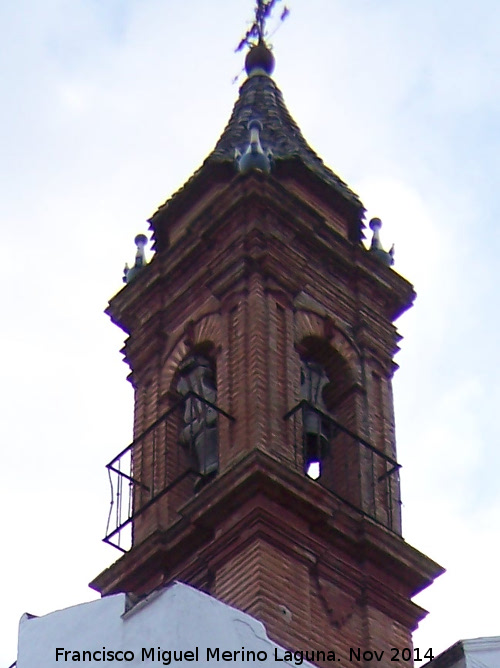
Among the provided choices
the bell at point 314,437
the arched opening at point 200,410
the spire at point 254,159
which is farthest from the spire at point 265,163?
the bell at point 314,437

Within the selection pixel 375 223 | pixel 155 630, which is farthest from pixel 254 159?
pixel 155 630

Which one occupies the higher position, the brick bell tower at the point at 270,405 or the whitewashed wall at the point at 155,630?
the brick bell tower at the point at 270,405

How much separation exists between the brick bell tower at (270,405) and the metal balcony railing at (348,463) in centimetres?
2

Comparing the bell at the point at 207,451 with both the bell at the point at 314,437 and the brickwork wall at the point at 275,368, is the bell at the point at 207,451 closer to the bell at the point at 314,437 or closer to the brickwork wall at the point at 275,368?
the brickwork wall at the point at 275,368

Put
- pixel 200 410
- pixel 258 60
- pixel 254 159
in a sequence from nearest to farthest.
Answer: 1. pixel 200 410
2. pixel 254 159
3. pixel 258 60

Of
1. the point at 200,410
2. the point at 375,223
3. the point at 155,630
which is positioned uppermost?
the point at 375,223

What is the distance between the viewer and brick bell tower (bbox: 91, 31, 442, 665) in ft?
76.5

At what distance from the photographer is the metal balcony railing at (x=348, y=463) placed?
24656mm

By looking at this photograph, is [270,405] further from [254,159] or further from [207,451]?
[254,159]

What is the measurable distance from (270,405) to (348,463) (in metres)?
Result: 1.36

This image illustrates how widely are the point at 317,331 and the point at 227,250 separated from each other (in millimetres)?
1531

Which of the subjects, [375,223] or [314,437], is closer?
[314,437]

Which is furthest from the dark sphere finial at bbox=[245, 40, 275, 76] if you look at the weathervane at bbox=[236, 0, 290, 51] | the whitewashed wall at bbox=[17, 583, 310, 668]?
the whitewashed wall at bbox=[17, 583, 310, 668]

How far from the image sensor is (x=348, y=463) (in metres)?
25.2
